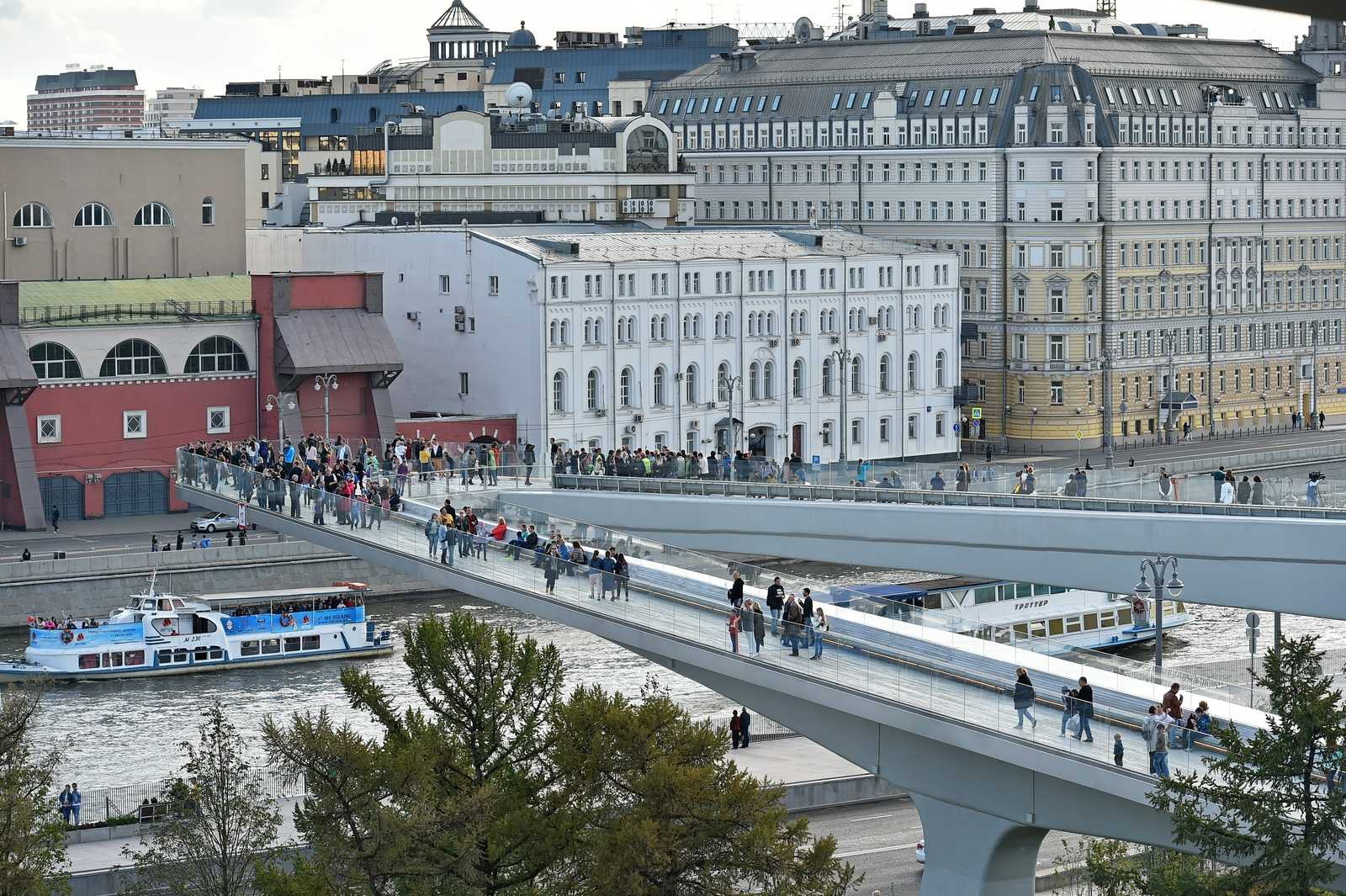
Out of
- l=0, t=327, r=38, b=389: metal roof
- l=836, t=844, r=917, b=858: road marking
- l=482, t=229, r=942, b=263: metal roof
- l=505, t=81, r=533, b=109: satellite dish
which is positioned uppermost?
l=505, t=81, r=533, b=109: satellite dish

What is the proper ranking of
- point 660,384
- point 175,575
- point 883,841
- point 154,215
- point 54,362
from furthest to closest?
point 154,215 < point 660,384 < point 54,362 < point 175,575 < point 883,841

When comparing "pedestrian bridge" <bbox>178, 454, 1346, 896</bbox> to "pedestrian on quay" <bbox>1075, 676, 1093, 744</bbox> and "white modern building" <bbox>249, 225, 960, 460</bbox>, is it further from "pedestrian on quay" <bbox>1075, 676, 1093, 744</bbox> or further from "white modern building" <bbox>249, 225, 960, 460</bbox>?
"white modern building" <bbox>249, 225, 960, 460</bbox>

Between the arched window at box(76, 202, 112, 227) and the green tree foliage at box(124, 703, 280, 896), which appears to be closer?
the green tree foliage at box(124, 703, 280, 896)

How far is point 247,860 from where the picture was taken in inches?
1227

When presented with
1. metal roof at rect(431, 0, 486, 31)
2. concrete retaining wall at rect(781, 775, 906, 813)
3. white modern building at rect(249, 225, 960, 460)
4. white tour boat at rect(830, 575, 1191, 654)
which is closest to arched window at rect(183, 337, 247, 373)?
white modern building at rect(249, 225, 960, 460)

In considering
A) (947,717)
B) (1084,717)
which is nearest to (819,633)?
(947,717)

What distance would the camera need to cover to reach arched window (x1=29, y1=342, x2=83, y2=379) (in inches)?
2815

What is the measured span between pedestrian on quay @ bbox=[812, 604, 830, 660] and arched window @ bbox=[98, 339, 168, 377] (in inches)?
1632

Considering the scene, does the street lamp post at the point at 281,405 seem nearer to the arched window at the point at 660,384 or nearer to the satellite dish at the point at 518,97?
the arched window at the point at 660,384

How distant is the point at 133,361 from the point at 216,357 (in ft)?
8.49

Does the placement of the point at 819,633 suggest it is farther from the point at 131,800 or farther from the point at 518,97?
the point at 518,97

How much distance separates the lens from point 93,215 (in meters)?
78.2

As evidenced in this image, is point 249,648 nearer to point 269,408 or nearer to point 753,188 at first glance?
point 269,408

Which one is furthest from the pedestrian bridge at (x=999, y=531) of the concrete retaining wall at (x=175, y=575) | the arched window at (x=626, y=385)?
the arched window at (x=626, y=385)
